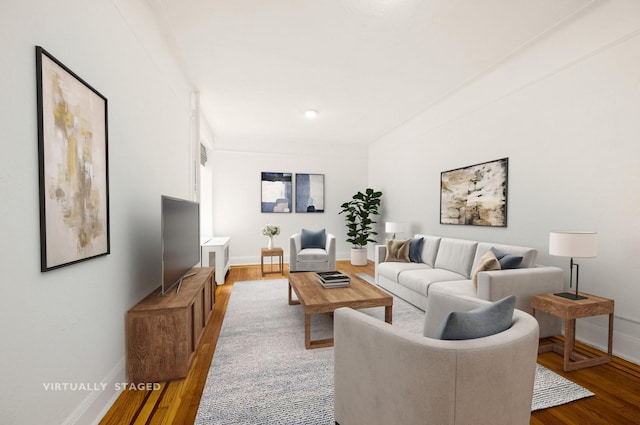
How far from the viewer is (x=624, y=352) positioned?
2307mm

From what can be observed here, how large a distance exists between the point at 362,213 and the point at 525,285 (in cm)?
389

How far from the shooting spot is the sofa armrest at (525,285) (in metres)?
2.45

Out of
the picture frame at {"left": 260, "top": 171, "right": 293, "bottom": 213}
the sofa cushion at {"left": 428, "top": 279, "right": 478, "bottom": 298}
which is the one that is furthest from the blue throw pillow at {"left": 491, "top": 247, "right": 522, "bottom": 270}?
the picture frame at {"left": 260, "top": 171, "right": 293, "bottom": 213}

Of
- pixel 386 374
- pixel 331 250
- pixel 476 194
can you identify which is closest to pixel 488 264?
pixel 476 194

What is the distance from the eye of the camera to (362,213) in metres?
6.24

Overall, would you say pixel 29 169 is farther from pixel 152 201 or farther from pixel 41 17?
pixel 152 201

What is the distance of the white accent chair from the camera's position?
103cm

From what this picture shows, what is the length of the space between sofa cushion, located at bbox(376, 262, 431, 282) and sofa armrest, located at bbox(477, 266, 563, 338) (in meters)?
1.28

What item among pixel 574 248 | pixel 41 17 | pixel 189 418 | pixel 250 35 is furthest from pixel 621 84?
pixel 189 418

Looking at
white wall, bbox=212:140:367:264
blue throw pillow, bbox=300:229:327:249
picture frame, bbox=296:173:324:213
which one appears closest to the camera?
blue throw pillow, bbox=300:229:327:249

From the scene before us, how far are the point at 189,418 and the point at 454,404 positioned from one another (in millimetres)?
1488

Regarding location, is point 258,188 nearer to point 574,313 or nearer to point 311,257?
point 311,257

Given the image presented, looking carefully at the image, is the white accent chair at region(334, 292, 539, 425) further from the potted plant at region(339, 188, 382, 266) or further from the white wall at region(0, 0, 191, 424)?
the potted plant at region(339, 188, 382, 266)

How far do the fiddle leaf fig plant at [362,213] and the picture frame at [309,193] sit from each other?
2.00 ft
